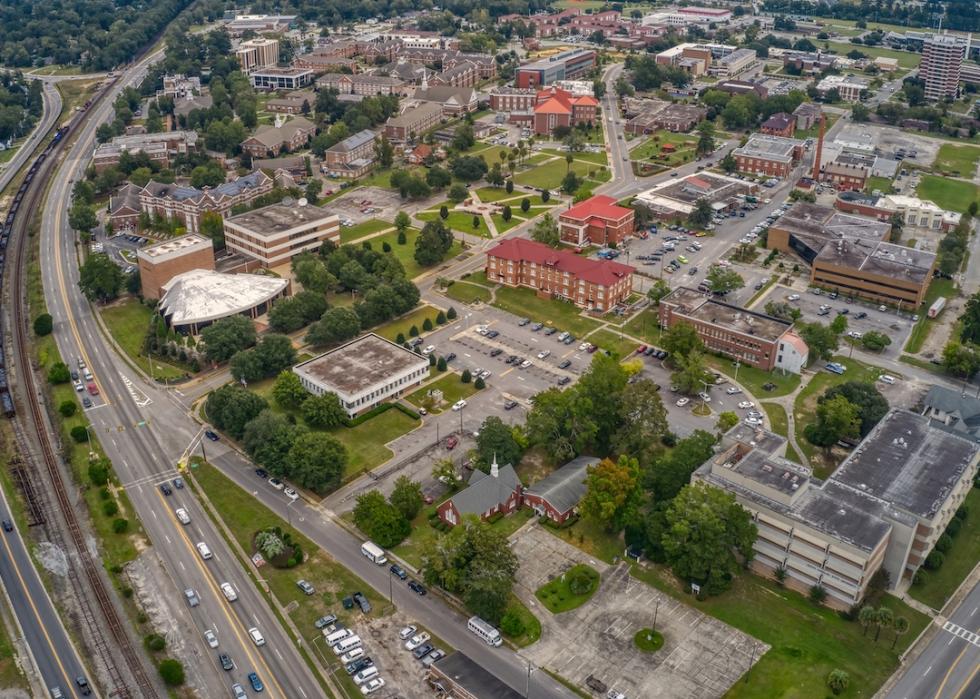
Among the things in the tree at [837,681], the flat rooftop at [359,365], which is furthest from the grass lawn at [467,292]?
the tree at [837,681]

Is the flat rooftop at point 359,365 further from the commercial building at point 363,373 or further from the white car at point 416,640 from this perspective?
the white car at point 416,640

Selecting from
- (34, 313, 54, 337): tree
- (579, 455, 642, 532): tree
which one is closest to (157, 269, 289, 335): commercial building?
(34, 313, 54, 337): tree

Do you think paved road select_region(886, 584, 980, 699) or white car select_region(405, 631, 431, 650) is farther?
white car select_region(405, 631, 431, 650)

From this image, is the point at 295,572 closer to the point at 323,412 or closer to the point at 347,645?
the point at 347,645

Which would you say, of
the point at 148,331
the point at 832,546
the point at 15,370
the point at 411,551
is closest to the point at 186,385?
the point at 148,331

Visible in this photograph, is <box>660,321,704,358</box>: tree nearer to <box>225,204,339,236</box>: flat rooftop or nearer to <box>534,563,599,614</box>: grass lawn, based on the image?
Result: <box>534,563,599,614</box>: grass lawn
